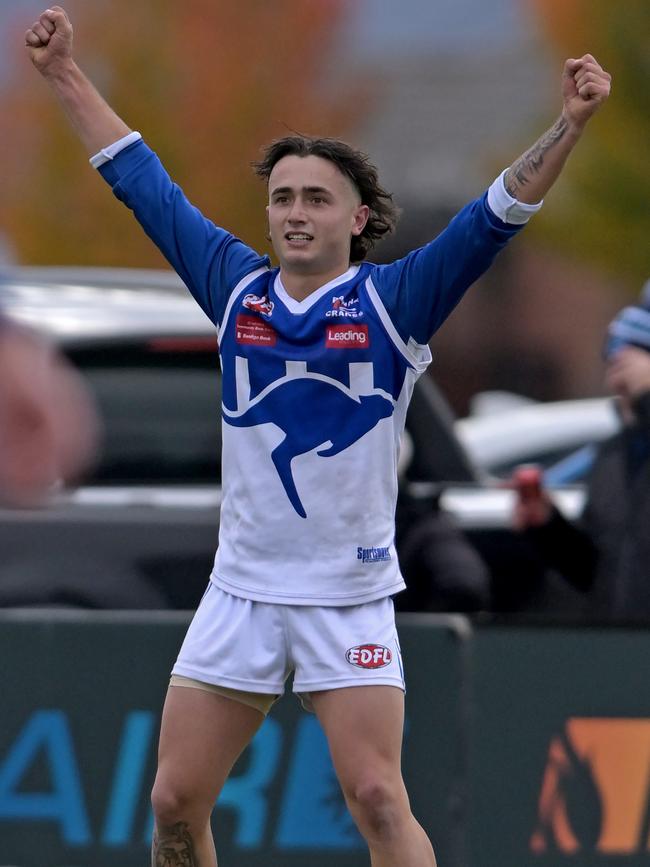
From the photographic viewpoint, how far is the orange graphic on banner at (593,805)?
209 inches

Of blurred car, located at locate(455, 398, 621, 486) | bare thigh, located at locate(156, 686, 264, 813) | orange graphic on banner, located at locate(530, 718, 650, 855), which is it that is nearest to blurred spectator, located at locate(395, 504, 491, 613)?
orange graphic on banner, located at locate(530, 718, 650, 855)

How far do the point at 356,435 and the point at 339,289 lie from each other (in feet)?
1.16

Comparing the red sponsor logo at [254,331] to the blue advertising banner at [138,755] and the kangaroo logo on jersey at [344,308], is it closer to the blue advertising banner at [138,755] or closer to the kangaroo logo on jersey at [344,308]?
the kangaroo logo on jersey at [344,308]

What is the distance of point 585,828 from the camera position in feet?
17.5

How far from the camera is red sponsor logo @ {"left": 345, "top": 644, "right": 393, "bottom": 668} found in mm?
4199

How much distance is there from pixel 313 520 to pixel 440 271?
0.65m

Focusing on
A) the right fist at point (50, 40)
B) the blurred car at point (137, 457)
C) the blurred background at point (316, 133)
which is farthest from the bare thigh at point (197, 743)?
the blurred background at point (316, 133)

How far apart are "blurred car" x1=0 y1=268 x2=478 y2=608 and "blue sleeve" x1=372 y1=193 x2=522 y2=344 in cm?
194

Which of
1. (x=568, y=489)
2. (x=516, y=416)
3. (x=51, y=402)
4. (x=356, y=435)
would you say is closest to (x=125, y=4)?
(x=516, y=416)

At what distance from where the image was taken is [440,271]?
414 centimetres

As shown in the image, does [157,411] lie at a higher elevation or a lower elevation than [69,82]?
→ lower

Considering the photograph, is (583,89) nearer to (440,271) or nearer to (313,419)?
(440,271)

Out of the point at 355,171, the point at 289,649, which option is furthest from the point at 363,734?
the point at 355,171

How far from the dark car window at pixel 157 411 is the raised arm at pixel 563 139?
2476mm
